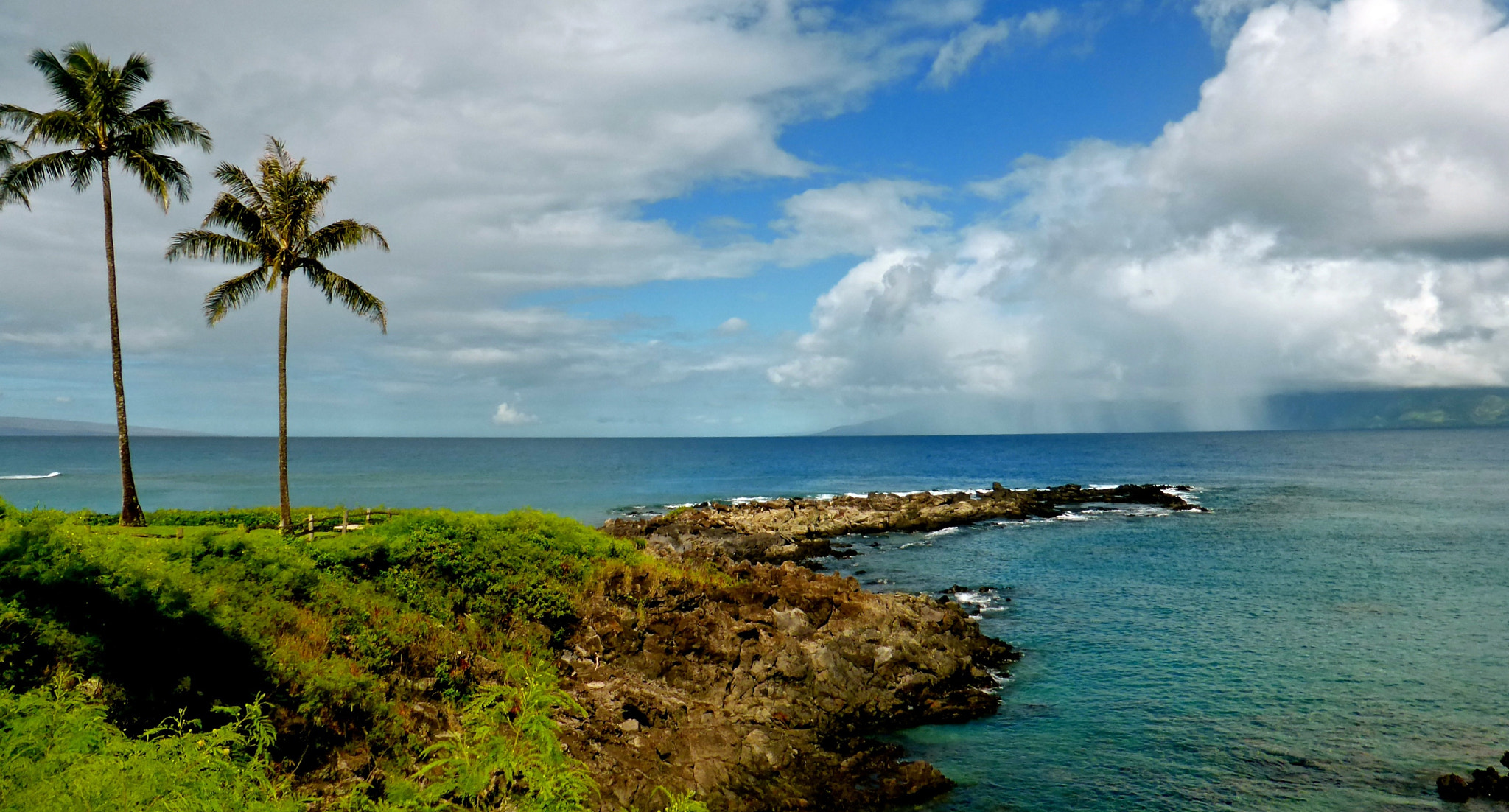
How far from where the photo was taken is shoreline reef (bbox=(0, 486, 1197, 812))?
9.65 meters

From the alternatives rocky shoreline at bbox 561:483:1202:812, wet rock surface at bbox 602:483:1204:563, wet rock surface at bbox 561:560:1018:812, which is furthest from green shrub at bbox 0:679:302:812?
wet rock surface at bbox 602:483:1204:563

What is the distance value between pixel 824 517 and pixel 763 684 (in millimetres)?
44858

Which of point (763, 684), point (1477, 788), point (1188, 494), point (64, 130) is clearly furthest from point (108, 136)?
point (1188, 494)

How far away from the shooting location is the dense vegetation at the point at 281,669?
8633 millimetres

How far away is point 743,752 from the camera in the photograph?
20438mm

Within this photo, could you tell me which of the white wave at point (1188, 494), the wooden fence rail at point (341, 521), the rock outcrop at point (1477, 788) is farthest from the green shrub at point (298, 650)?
the white wave at point (1188, 494)

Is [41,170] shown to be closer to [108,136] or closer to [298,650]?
[108,136]

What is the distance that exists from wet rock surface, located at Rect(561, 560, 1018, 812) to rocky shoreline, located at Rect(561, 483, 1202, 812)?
5 centimetres

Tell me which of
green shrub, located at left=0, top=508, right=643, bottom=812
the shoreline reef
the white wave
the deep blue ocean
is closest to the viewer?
green shrub, located at left=0, top=508, right=643, bottom=812

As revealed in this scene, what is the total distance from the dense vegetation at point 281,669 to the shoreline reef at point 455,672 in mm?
57

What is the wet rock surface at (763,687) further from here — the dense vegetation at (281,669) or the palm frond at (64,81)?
the palm frond at (64,81)

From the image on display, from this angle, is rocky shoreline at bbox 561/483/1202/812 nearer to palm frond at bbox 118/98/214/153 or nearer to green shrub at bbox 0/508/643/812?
green shrub at bbox 0/508/643/812

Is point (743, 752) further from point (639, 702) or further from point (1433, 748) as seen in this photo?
point (1433, 748)

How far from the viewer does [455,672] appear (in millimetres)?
19578
